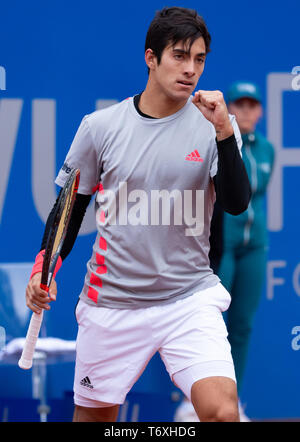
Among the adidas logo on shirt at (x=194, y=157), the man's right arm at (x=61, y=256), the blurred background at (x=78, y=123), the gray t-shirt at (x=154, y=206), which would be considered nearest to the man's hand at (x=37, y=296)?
the man's right arm at (x=61, y=256)

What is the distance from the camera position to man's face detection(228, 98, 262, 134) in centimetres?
418

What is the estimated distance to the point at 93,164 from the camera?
304cm

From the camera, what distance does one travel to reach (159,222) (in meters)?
2.88

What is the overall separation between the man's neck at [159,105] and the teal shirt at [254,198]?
124 cm

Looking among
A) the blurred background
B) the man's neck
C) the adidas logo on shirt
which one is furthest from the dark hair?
the blurred background

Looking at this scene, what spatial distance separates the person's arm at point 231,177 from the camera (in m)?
2.66

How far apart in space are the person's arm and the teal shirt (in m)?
1.44

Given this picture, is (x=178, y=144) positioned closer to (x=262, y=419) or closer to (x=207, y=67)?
(x=207, y=67)

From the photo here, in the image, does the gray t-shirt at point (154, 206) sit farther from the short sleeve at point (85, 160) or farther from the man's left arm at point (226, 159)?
the man's left arm at point (226, 159)

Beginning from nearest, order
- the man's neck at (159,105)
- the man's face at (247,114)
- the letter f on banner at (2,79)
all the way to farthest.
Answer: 1. the man's neck at (159,105)
2. the letter f on banner at (2,79)
3. the man's face at (247,114)

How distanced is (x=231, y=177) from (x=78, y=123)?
162 cm

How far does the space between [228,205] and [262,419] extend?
1999 millimetres

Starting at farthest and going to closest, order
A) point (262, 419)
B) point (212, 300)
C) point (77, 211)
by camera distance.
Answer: point (262, 419) → point (77, 211) → point (212, 300)
